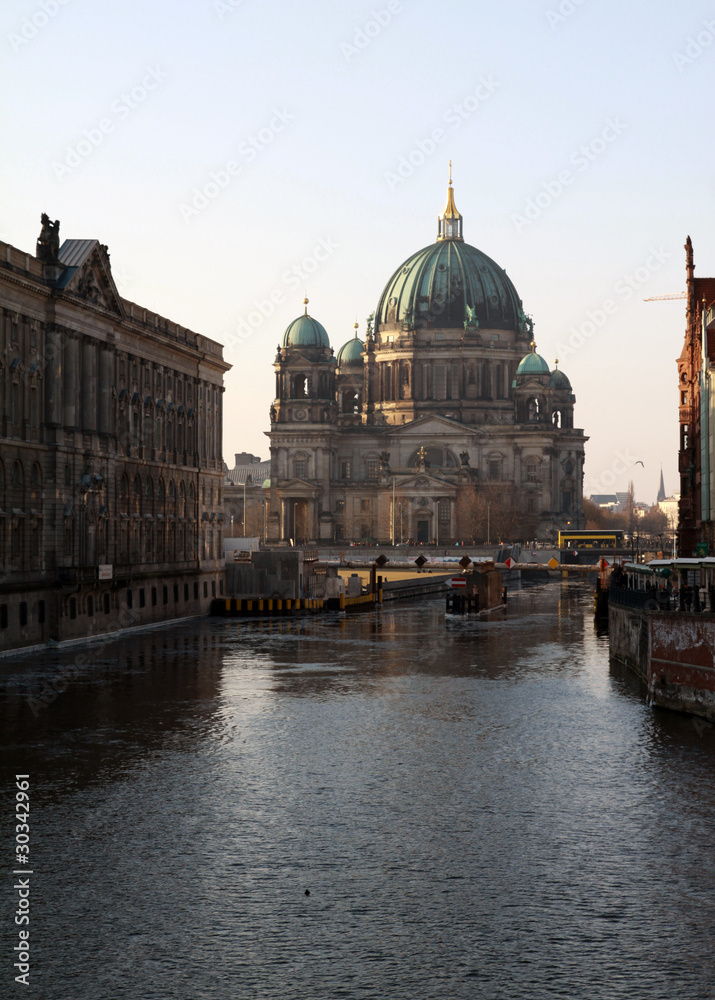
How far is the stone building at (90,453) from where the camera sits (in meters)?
62.1

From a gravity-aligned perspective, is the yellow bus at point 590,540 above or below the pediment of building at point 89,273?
below

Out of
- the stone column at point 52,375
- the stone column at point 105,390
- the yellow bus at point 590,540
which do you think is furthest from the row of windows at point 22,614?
the yellow bus at point 590,540

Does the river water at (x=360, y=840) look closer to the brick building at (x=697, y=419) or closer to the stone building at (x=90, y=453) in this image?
the stone building at (x=90, y=453)

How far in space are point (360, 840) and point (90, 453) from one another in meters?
44.2

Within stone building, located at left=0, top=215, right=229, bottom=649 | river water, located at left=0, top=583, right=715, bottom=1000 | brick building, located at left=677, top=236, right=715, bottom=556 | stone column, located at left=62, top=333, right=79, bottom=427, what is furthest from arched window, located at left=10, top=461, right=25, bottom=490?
brick building, located at left=677, top=236, right=715, bottom=556

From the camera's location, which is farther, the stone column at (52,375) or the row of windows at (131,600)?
the row of windows at (131,600)

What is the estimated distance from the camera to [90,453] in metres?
69.8

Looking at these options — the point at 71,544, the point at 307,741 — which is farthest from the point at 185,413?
the point at 307,741

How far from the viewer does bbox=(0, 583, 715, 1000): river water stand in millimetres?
21547

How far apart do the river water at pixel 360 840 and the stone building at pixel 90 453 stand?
10832 mm

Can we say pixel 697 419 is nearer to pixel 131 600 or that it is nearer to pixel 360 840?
pixel 131 600

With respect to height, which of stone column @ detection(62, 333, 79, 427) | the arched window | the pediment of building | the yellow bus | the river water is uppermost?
the pediment of building

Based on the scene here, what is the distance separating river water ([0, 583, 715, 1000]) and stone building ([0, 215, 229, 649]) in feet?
35.5

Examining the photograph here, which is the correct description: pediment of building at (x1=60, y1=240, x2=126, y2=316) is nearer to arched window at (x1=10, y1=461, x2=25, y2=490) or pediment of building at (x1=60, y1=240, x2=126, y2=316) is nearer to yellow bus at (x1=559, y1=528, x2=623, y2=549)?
arched window at (x1=10, y1=461, x2=25, y2=490)
